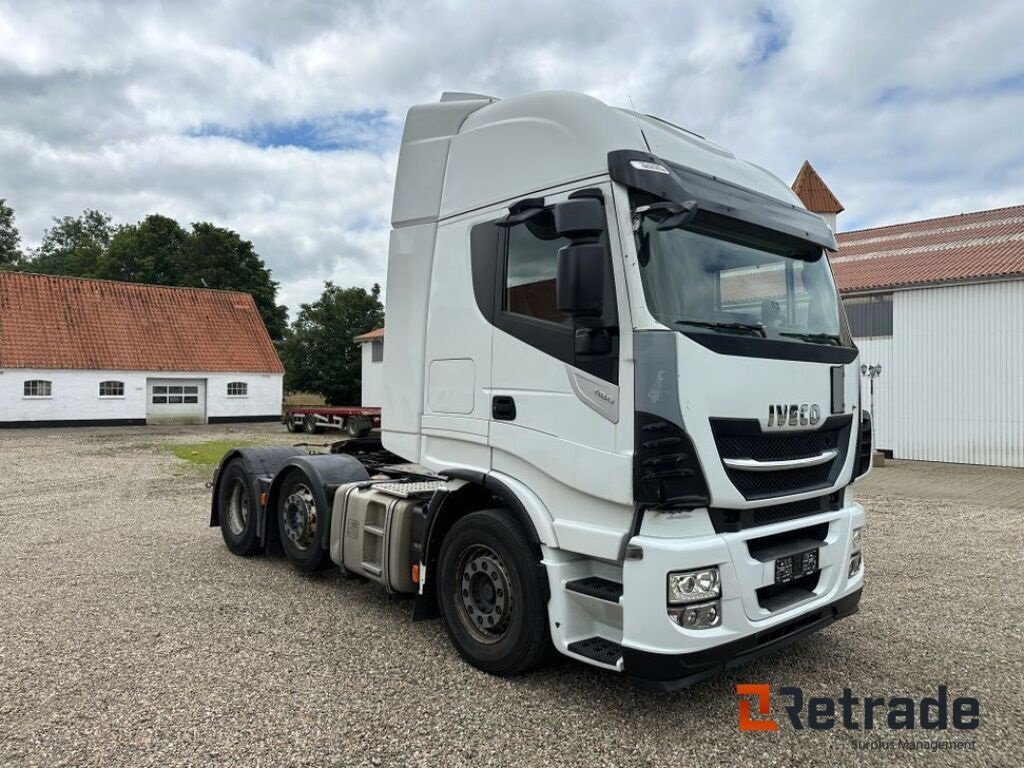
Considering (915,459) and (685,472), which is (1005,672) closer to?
(685,472)

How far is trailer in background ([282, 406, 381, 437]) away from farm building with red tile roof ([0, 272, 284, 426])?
5599 millimetres

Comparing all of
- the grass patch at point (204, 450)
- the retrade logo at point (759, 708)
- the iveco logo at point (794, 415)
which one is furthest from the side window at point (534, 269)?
the grass patch at point (204, 450)

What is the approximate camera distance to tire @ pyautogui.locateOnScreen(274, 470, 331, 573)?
591cm

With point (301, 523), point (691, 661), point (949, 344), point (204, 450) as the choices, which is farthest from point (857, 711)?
point (204, 450)

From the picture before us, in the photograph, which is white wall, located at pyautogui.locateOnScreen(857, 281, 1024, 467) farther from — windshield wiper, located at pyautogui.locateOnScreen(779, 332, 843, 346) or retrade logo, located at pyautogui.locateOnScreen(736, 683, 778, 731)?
retrade logo, located at pyautogui.locateOnScreen(736, 683, 778, 731)

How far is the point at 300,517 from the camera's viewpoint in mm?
6176

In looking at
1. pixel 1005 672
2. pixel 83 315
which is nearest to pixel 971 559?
pixel 1005 672

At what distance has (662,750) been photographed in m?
3.41

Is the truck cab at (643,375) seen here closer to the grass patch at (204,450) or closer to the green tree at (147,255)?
the grass patch at (204,450)

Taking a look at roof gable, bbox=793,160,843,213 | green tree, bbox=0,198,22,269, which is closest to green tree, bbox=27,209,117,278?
green tree, bbox=0,198,22,269

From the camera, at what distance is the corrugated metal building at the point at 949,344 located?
15766mm

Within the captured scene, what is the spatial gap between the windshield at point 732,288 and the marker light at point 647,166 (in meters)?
0.25

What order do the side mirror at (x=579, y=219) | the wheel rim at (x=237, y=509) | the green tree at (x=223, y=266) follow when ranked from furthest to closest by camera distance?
the green tree at (x=223, y=266) < the wheel rim at (x=237, y=509) < the side mirror at (x=579, y=219)

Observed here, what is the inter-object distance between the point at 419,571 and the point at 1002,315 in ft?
52.7
